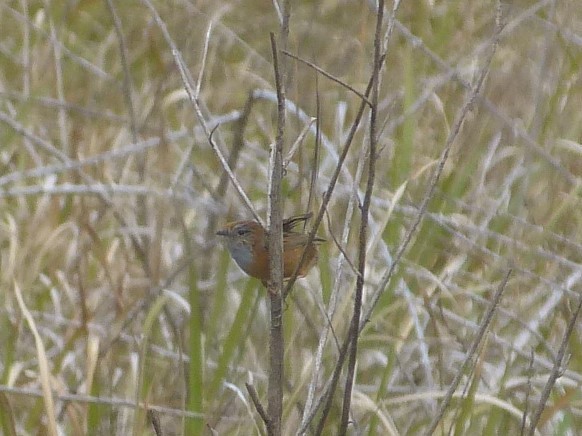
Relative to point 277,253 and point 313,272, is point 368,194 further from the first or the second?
point 313,272

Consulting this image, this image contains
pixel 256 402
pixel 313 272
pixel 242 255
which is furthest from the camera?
pixel 313 272

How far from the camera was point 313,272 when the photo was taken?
5.27 ft

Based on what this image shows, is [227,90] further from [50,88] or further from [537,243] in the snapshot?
[537,243]

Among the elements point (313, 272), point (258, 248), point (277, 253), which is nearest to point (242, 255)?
point (258, 248)

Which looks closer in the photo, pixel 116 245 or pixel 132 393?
pixel 132 393

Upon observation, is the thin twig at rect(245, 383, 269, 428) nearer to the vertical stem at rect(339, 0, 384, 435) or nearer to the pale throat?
the vertical stem at rect(339, 0, 384, 435)

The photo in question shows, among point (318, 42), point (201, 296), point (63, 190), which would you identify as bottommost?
point (201, 296)

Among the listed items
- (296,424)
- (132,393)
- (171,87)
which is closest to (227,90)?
(171,87)

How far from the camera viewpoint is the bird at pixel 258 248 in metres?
0.92

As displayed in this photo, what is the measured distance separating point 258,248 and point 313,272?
0.68 m

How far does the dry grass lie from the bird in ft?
0.16

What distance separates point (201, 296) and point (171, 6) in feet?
4.27

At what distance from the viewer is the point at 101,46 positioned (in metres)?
2.68

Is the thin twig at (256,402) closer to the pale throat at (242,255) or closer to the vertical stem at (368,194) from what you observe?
the vertical stem at (368,194)
